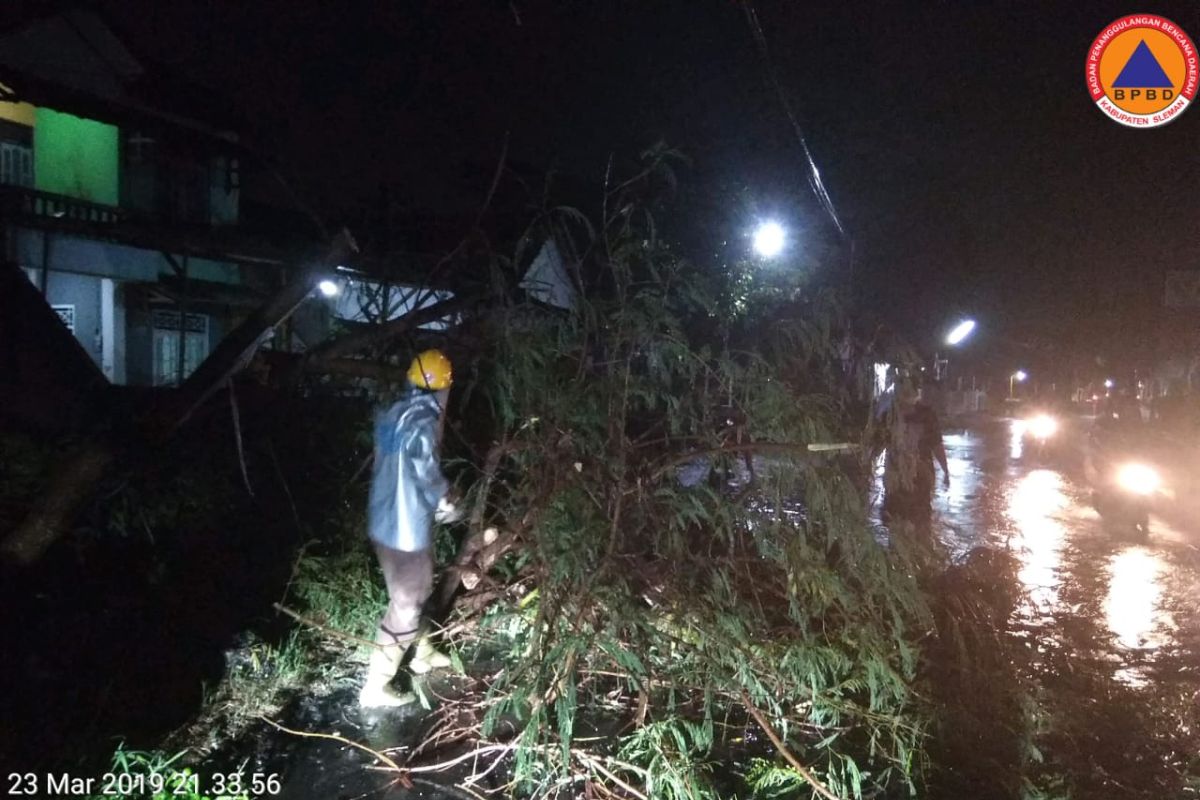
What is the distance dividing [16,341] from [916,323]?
1534 cm

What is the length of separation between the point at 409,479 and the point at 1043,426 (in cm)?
2246

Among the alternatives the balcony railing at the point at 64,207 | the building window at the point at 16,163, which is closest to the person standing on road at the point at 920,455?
the balcony railing at the point at 64,207

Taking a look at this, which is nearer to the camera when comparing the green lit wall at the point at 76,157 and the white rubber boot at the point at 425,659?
the white rubber boot at the point at 425,659

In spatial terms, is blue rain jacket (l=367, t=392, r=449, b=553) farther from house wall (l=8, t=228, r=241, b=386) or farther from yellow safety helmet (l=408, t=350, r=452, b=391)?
house wall (l=8, t=228, r=241, b=386)

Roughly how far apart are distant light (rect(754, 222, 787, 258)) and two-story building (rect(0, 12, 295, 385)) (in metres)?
7.59

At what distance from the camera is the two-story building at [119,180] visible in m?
12.7

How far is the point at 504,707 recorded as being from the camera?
3.56 m

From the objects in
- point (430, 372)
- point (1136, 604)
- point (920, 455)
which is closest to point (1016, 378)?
point (920, 455)

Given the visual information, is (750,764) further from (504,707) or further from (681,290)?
(681,290)

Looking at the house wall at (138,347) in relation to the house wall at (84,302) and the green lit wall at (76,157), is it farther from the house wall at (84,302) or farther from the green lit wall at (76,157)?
the green lit wall at (76,157)

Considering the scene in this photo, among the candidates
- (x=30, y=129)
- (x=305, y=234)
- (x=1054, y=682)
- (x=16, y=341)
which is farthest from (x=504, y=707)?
(x=30, y=129)

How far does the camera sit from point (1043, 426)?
21969 mm

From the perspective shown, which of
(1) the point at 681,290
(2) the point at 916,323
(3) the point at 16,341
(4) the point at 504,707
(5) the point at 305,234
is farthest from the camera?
(2) the point at 916,323

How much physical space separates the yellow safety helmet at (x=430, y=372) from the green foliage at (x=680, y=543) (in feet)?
0.98
